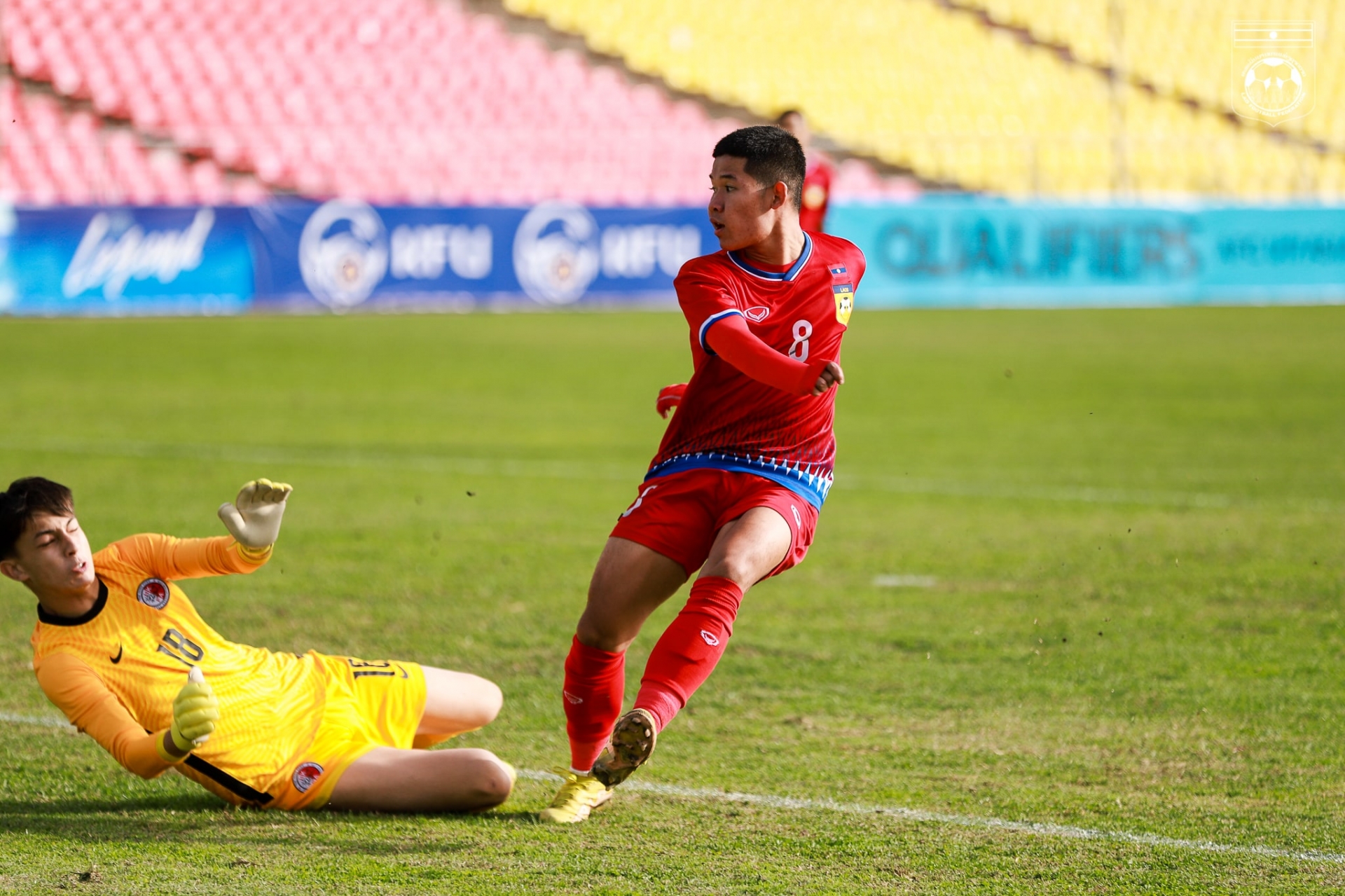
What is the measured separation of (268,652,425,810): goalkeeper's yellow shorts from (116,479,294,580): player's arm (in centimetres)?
46

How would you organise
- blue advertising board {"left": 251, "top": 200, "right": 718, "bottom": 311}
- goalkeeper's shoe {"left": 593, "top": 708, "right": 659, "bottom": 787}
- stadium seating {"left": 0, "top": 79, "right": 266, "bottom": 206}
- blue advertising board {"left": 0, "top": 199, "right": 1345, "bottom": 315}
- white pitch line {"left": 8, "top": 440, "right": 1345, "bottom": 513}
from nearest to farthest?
goalkeeper's shoe {"left": 593, "top": 708, "right": 659, "bottom": 787} < white pitch line {"left": 8, "top": 440, "right": 1345, "bottom": 513} < blue advertising board {"left": 0, "top": 199, "right": 1345, "bottom": 315} < blue advertising board {"left": 251, "top": 200, "right": 718, "bottom": 311} < stadium seating {"left": 0, "top": 79, "right": 266, "bottom": 206}

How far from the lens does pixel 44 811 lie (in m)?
4.22

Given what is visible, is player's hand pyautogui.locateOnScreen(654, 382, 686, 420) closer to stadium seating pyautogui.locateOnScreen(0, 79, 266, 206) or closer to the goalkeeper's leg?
the goalkeeper's leg

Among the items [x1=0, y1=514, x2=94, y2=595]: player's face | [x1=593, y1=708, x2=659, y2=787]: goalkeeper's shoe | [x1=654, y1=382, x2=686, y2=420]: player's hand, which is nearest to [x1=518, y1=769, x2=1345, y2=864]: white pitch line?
[x1=593, y1=708, x2=659, y2=787]: goalkeeper's shoe

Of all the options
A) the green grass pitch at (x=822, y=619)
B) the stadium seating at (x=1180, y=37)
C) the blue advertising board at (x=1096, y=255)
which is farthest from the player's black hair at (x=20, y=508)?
the stadium seating at (x=1180, y=37)

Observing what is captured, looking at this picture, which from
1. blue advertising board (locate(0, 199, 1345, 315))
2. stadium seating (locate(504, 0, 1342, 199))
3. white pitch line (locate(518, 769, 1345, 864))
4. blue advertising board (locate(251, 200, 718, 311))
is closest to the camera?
white pitch line (locate(518, 769, 1345, 864))

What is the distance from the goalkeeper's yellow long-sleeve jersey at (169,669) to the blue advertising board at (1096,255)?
19.9 m

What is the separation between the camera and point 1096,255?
24.8 meters

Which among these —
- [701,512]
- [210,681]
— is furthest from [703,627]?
[210,681]

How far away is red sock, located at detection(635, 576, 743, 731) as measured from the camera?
3832mm

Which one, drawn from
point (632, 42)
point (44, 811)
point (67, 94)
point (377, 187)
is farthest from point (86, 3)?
point (44, 811)

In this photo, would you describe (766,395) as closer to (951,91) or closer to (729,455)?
(729,455)

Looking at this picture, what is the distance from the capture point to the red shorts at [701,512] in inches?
164

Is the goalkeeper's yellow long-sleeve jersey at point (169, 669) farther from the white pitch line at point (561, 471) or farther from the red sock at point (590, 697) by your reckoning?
the white pitch line at point (561, 471)
